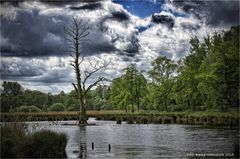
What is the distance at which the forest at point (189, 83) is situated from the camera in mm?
70088

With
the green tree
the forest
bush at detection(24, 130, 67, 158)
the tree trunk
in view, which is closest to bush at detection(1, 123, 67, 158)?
bush at detection(24, 130, 67, 158)

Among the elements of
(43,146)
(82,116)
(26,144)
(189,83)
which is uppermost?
(189,83)

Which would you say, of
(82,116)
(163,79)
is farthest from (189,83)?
Answer: (82,116)

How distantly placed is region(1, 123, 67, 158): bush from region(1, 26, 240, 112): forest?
1053 cm

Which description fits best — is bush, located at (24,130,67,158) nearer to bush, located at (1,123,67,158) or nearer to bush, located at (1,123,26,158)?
bush, located at (1,123,67,158)

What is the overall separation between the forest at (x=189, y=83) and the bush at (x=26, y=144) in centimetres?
1053

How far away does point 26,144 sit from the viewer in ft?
77.6

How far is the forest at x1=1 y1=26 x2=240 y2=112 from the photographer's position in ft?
230

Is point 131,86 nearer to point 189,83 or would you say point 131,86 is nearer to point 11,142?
point 189,83

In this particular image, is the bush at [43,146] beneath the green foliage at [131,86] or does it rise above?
beneath

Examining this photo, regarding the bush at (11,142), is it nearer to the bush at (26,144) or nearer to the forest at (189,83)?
the bush at (26,144)

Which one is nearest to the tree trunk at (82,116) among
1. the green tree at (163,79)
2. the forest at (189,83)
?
the forest at (189,83)

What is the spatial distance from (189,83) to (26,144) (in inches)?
2599

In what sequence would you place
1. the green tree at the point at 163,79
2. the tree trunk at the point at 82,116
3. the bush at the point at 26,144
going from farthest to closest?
the green tree at the point at 163,79, the tree trunk at the point at 82,116, the bush at the point at 26,144
